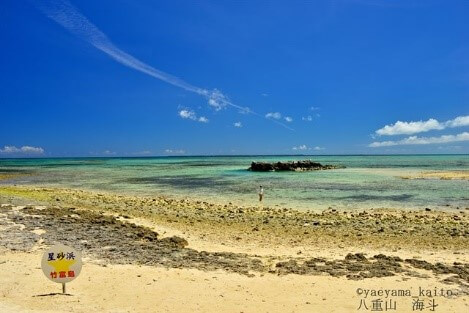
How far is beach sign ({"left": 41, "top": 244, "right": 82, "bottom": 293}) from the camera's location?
8.23 metres

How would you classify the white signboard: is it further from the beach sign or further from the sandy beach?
the sandy beach

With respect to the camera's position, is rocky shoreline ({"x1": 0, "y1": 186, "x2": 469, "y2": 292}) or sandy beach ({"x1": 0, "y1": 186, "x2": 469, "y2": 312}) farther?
rocky shoreline ({"x1": 0, "y1": 186, "x2": 469, "y2": 292})

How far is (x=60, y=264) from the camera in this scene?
8328 mm

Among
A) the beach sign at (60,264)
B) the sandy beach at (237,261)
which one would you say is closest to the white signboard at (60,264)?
the beach sign at (60,264)

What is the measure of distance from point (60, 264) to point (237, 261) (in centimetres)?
473

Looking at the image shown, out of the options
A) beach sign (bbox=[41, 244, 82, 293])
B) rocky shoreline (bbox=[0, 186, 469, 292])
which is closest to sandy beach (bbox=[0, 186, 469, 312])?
rocky shoreline (bbox=[0, 186, 469, 292])

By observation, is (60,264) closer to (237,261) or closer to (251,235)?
(237,261)

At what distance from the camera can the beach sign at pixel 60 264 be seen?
8.23 metres

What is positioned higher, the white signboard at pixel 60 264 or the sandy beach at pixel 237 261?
the white signboard at pixel 60 264

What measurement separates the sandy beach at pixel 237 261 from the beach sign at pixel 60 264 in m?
0.41

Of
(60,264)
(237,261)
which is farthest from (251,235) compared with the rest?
(60,264)

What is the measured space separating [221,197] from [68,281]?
65.4ft

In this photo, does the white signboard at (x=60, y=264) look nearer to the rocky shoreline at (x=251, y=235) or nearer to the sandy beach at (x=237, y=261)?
the sandy beach at (x=237, y=261)

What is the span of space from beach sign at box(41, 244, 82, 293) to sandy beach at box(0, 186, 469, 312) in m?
0.41
